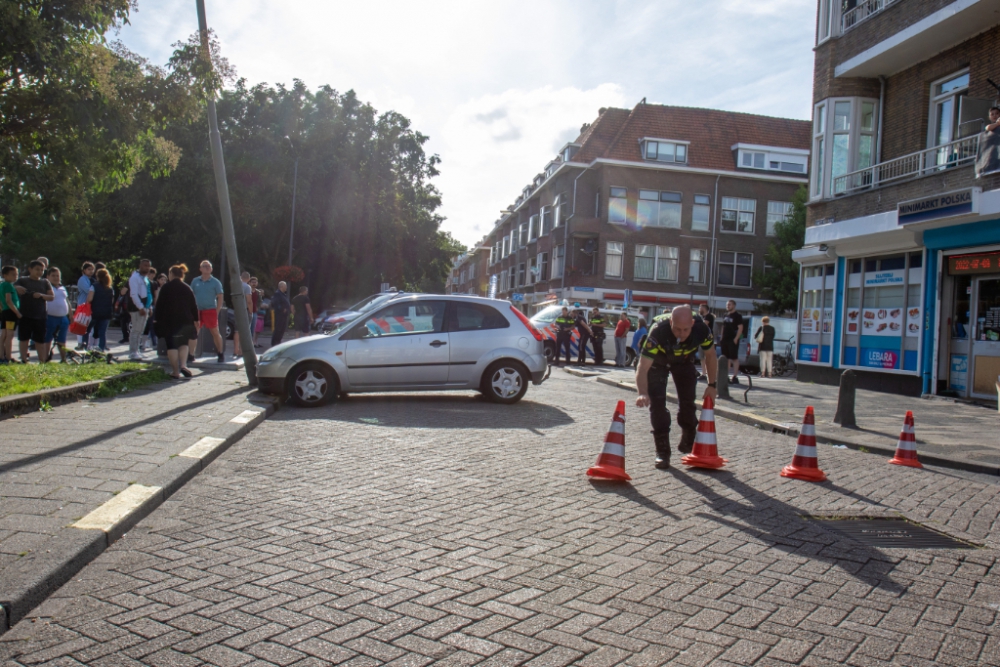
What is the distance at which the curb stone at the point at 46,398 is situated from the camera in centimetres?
768

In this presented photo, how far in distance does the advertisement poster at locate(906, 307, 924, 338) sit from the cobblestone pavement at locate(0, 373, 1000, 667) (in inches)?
403

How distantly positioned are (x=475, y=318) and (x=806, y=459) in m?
5.40

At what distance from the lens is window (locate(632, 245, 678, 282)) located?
42.0 meters

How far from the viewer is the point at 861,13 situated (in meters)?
18.1

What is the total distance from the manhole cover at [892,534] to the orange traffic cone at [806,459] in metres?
1.38

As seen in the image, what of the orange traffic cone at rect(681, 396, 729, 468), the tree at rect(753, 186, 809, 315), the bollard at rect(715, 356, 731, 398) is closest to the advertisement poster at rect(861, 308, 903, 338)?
the bollard at rect(715, 356, 731, 398)

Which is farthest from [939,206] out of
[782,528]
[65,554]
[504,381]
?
[65,554]

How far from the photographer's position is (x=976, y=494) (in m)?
6.74

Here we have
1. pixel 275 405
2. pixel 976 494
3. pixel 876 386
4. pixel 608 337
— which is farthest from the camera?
pixel 608 337

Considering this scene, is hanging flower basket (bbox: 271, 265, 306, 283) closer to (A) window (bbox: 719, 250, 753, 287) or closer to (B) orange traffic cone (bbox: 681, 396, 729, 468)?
(A) window (bbox: 719, 250, 753, 287)

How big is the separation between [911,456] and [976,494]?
158 centimetres

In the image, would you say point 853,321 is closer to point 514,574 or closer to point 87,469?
point 514,574

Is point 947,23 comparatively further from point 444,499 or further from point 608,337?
point 444,499

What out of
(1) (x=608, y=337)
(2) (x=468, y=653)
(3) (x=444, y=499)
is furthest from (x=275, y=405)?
(1) (x=608, y=337)
